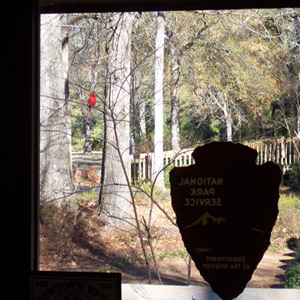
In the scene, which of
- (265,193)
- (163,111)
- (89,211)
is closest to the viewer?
(265,193)

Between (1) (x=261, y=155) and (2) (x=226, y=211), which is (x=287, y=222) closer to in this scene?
(1) (x=261, y=155)

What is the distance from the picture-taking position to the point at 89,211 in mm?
4418

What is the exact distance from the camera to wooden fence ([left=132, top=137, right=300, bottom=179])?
3789 mm

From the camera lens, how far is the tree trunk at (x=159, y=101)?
154 inches

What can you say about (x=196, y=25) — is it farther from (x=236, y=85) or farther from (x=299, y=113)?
(x=299, y=113)

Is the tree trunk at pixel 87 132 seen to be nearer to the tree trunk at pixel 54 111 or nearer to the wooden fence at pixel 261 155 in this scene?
the tree trunk at pixel 54 111

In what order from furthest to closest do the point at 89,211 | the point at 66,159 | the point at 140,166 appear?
the point at 66,159 → the point at 89,211 → the point at 140,166

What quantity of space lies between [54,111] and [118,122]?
826 millimetres

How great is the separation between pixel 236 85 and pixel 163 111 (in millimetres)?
982

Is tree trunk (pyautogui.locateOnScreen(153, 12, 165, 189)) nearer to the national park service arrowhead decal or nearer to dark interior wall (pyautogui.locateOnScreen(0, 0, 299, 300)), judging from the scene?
the national park service arrowhead decal

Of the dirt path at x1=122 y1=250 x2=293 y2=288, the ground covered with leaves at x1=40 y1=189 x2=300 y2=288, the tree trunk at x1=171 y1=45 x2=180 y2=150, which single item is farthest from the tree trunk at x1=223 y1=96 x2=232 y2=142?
the dirt path at x1=122 y1=250 x2=293 y2=288

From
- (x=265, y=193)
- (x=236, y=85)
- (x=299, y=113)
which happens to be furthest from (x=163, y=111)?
(x=265, y=193)
